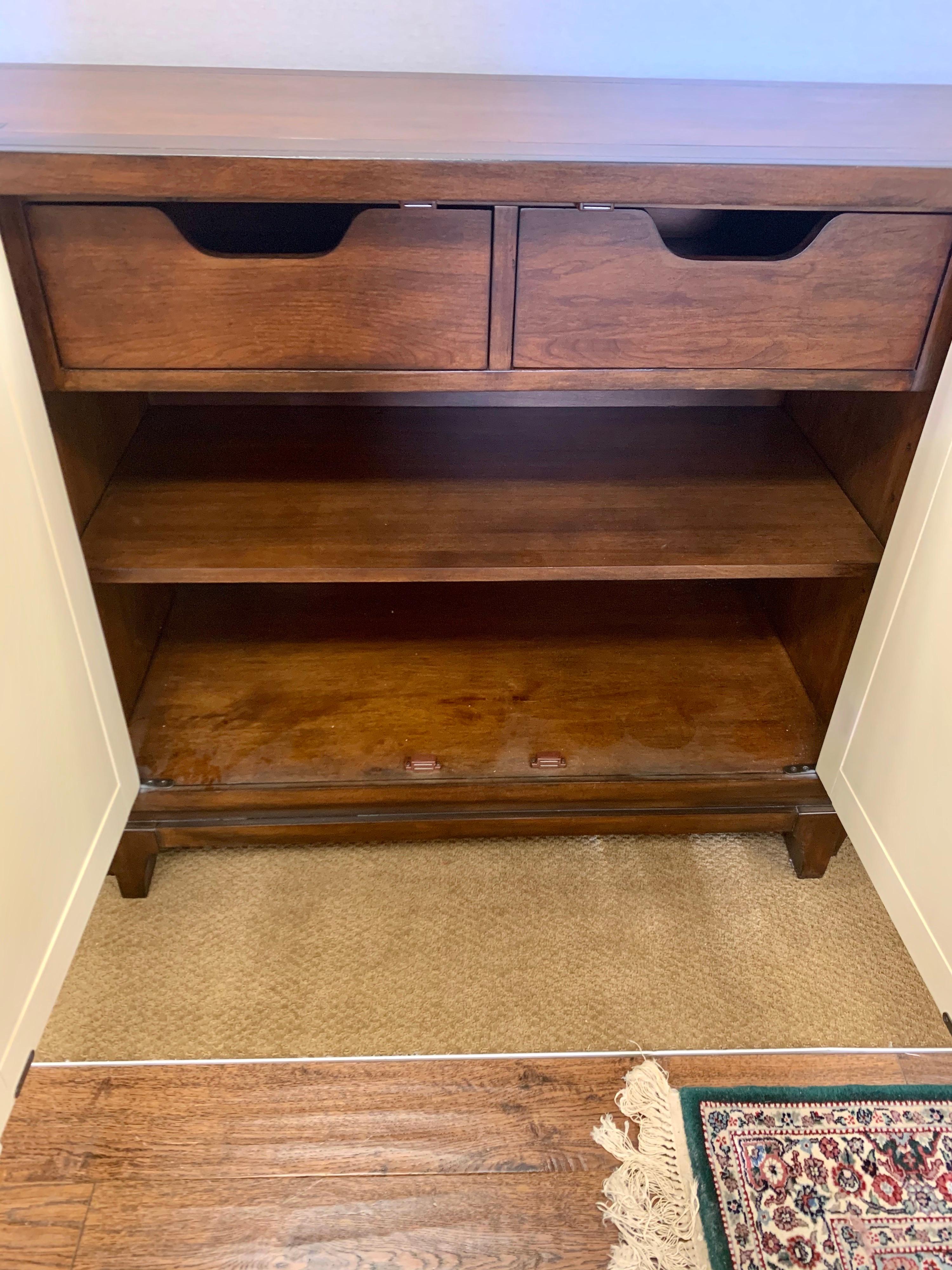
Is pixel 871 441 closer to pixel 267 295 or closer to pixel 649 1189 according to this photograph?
pixel 267 295

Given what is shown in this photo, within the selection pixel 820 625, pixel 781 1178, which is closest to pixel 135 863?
pixel 781 1178

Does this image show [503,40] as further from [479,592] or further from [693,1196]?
[693,1196]

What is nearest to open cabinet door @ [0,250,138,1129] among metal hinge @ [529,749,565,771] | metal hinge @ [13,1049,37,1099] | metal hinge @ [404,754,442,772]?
metal hinge @ [13,1049,37,1099]

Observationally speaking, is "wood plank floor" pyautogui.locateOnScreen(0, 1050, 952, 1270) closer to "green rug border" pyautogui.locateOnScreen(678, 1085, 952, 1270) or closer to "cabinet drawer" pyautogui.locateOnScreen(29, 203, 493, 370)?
"green rug border" pyautogui.locateOnScreen(678, 1085, 952, 1270)

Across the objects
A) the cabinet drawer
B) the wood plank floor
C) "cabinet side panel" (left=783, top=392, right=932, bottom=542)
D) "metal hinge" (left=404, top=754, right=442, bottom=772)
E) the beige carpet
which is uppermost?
the cabinet drawer

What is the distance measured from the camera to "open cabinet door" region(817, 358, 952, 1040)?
2.67 ft

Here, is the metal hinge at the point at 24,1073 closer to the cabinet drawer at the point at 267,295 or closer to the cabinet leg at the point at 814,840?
the cabinet drawer at the point at 267,295

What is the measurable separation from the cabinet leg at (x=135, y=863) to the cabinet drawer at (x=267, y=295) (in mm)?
543

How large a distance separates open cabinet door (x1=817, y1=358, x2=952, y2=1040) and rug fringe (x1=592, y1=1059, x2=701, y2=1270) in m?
0.28

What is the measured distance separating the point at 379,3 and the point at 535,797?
90cm

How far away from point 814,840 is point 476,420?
669 mm

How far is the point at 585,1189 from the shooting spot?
2.77ft

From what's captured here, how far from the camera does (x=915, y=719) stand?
2.85ft

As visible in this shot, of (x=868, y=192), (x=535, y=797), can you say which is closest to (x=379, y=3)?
(x=868, y=192)
